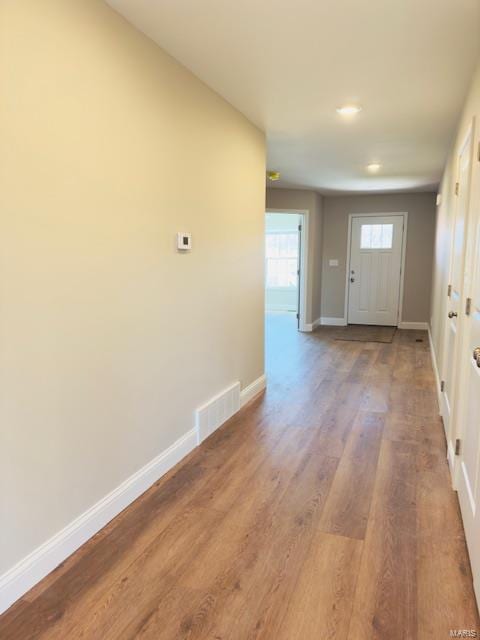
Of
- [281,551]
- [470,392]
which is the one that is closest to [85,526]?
[281,551]

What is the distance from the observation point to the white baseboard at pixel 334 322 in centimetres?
800

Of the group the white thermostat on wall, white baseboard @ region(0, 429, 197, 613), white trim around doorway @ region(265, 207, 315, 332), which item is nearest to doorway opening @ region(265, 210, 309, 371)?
white trim around doorway @ region(265, 207, 315, 332)

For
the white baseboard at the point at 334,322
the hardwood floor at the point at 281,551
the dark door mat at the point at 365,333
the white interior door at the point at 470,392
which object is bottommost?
the hardwood floor at the point at 281,551

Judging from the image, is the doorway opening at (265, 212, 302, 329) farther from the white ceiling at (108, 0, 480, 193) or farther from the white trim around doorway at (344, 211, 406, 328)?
the white ceiling at (108, 0, 480, 193)

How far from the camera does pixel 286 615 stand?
157 cm

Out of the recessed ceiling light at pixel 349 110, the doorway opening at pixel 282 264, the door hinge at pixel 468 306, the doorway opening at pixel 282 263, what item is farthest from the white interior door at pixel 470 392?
the doorway opening at pixel 282 263

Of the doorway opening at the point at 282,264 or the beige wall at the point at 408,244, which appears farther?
the doorway opening at the point at 282,264

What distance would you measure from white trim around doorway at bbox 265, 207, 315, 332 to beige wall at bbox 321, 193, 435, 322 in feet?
2.94

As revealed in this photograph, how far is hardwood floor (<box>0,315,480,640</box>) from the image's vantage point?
154 centimetres

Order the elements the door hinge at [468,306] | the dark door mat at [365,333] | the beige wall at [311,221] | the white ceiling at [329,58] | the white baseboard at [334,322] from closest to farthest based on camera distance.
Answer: the white ceiling at [329,58], the door hinge at [468,306], the dark door mat at [365,333], the beige wall at [311,221], the white baseboard at [334,322]

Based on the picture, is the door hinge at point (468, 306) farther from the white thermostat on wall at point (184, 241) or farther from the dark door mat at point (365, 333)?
the dark door mat at point (365, 333)

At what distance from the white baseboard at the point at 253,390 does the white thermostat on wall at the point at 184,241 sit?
5.04 ft

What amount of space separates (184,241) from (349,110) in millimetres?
1642

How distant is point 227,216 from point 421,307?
17.6 ft
